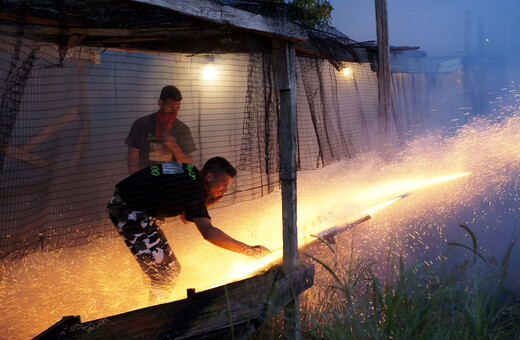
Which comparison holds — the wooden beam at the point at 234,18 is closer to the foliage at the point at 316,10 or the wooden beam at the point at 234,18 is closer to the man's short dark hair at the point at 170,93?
the foliage at the point at 316,10

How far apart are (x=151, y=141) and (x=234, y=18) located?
8.71ft

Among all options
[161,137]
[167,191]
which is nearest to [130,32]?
[167,191]

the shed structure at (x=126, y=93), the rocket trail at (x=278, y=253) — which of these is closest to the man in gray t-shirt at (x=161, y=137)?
the shed structure at (x=126, y=93)

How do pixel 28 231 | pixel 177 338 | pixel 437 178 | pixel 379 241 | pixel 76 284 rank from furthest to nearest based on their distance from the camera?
pixel 437 178, pixel 379 241, pixel 76 284, pixel 28 231, pixel 177 338

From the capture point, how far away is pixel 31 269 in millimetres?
5398

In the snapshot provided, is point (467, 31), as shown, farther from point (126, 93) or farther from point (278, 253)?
point (278, 253)

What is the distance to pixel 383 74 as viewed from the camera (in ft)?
23.7

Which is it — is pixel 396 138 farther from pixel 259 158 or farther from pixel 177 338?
pixel 177 338

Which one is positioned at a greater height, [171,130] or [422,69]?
[422,69]

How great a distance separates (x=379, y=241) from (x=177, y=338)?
543cm

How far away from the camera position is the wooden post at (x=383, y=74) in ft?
23.4

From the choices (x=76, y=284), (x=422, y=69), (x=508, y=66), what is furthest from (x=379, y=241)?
(x=508, y=66)

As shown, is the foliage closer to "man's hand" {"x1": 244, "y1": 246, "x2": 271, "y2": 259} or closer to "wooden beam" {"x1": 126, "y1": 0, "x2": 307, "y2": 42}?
"wooden beam" {"x1": 126, "y1": 0, "x2": 307, "y2": 42}

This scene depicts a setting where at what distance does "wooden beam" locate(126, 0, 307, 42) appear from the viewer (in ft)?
8.39
